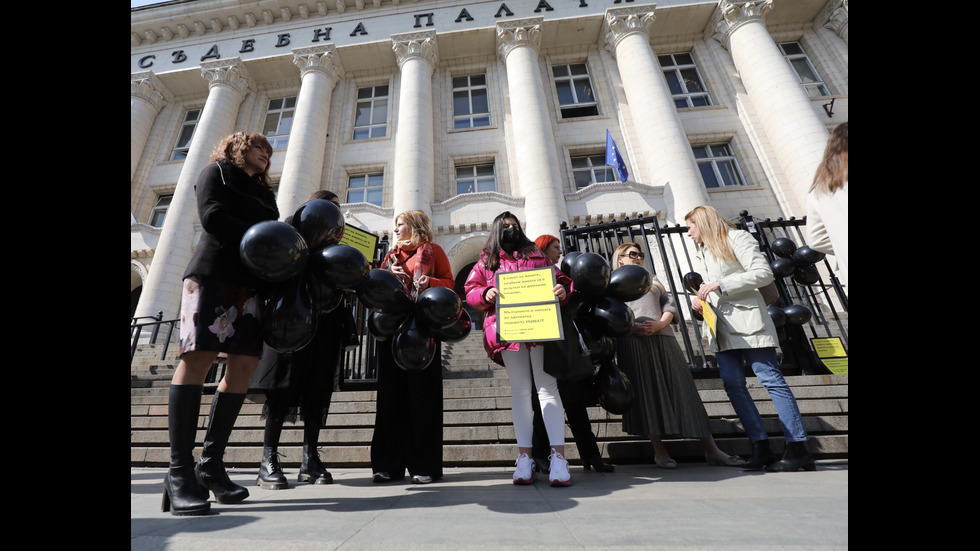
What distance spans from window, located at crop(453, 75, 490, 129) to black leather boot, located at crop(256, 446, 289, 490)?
14.8 m

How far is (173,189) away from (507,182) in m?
13.1

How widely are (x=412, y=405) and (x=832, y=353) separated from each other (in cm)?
528

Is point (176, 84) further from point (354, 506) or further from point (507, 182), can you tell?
point (354, 506)

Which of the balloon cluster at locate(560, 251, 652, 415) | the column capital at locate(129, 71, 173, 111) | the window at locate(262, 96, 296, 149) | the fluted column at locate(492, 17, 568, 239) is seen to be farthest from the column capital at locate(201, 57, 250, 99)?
the balloon cluster at locate(560, 251, 652, 415)

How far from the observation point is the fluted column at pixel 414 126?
44.0 feet

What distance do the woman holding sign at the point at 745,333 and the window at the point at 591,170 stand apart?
11.3 metres

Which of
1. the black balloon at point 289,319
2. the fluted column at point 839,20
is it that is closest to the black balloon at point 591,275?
the black balloon at point 289,319

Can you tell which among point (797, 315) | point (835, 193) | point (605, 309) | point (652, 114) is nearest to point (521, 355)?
point (605, 309)

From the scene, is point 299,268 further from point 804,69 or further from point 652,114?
point 804,69

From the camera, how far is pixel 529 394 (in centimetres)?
279

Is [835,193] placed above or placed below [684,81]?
below

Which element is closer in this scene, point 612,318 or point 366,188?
point 612,318

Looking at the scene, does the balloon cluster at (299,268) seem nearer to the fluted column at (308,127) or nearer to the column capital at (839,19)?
the fluted column at (308,127)

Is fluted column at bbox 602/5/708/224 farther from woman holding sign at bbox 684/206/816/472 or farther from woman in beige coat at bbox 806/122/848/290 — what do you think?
woman in beige coat at bbox 806/122/848/290
